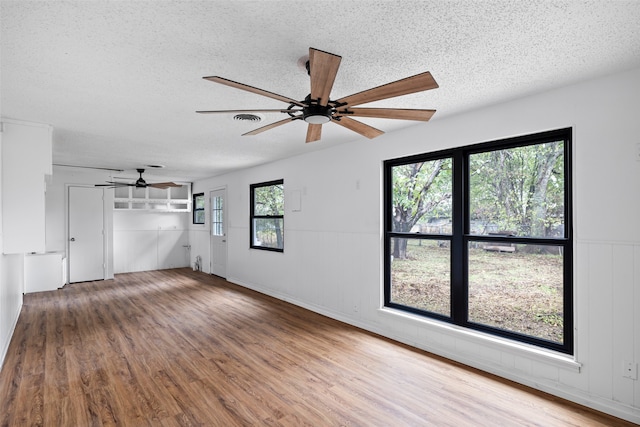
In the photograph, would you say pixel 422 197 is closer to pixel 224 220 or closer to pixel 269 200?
pixel 269 200

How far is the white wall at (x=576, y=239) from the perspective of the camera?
2.27 metres

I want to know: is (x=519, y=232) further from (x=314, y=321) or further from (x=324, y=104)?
(x=314, y=321)

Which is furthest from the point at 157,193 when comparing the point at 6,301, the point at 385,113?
the point at 385,113

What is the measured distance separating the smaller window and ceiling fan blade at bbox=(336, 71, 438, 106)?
7.32 meters

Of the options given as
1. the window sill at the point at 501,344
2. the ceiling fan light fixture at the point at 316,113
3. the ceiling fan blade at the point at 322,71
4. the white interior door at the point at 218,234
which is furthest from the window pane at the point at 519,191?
the white interior door at the point at 218,234

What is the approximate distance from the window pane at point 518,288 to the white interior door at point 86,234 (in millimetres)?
7315

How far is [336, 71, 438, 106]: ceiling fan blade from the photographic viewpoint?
1.65 metres

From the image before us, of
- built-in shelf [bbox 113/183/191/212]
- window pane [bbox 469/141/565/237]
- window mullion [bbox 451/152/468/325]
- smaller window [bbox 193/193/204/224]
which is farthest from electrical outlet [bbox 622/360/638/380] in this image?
built-in shelf [bbox 113/183/191/212]

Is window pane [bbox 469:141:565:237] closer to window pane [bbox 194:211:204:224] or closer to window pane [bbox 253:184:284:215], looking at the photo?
window pane [bbox 253:184:284:215]

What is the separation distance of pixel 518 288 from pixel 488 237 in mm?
494

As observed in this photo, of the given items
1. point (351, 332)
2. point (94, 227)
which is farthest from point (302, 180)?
point (94, 227)

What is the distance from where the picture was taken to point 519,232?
2881 millimetres

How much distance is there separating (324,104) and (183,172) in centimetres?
596

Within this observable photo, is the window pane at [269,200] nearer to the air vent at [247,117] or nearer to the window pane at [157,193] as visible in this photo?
the air vent at [247,117]
